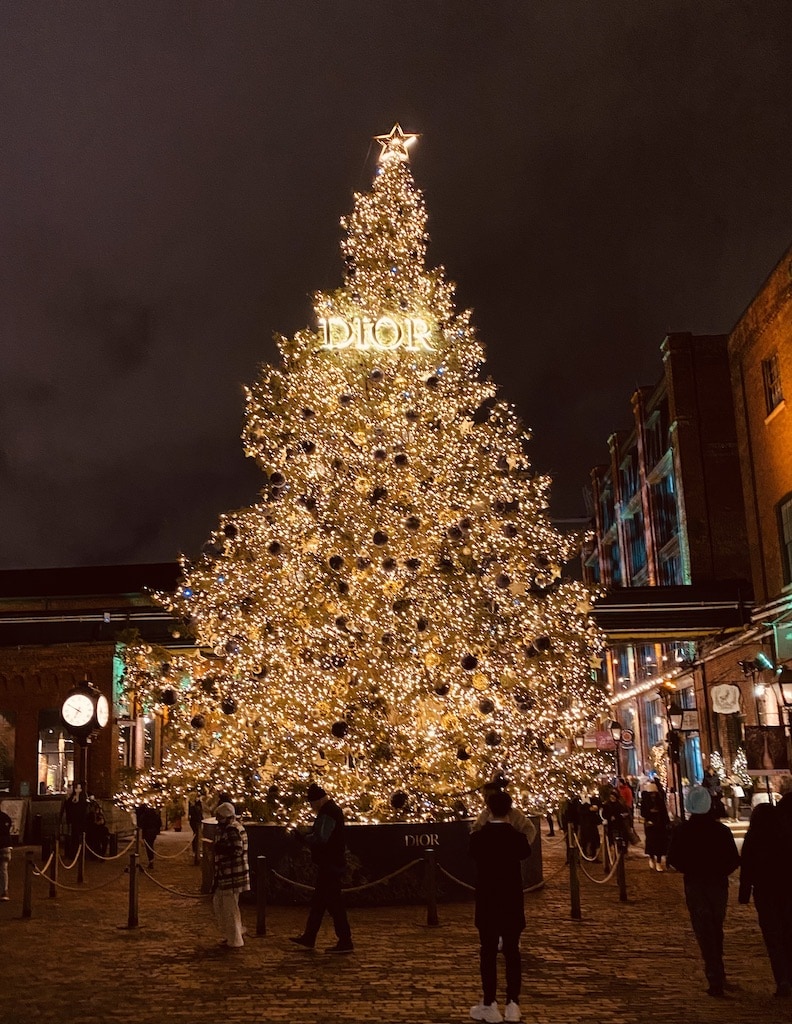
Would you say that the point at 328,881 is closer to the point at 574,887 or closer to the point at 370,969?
the point at 370,969

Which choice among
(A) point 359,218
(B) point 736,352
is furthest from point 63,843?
(B) point 736,352

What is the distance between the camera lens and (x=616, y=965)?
391 inches

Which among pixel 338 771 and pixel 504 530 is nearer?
pixel 338 771

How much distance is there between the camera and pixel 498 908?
7855 millimetres

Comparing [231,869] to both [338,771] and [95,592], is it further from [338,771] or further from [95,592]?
[95,592]

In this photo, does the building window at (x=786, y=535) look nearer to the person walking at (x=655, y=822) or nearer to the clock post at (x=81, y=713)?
the person walking at (x=655, y=822)

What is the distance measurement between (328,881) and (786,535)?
17.8m

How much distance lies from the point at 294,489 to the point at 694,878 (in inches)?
400

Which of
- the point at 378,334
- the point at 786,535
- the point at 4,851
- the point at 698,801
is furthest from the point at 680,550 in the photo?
the point at 698,801

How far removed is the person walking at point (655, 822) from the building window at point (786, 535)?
806cm

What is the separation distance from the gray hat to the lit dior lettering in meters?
11.1

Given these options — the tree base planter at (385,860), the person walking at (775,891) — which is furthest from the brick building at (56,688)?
the person walking at (775,891)

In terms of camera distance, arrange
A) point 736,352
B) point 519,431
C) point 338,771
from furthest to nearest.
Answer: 1. point 736,352
2. point 519,431
3. point 338,771

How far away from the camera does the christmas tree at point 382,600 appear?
15.5m
